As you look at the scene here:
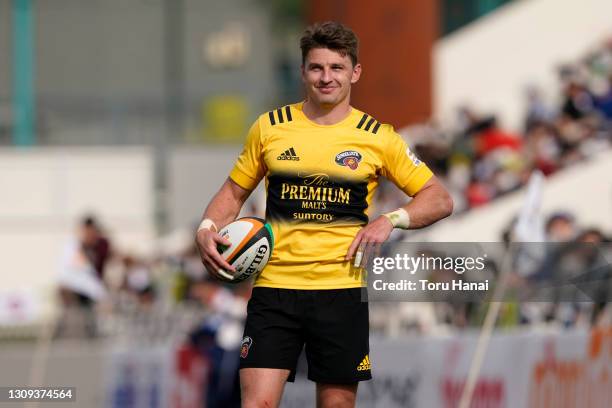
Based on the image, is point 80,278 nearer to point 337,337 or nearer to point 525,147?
point 525,147

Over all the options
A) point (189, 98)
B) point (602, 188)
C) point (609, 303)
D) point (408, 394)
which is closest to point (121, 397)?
point (408, 394)

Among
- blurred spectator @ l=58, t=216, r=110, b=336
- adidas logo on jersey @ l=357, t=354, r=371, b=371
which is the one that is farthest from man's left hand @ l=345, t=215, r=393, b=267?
blurred spectator @ l=58, t=216, r=110, b=336

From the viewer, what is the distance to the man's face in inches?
254

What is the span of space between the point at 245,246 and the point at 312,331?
19.7 inches

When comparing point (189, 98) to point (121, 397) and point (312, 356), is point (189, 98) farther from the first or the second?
point (312, 356)

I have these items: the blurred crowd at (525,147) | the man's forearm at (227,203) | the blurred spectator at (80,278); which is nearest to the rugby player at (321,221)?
the man's forearm at (227,203)

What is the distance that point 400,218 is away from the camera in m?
6.57

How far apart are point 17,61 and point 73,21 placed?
1777 millimetres

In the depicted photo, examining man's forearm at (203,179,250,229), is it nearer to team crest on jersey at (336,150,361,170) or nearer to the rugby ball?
the rugby ball

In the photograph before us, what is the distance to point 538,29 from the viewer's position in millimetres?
23344

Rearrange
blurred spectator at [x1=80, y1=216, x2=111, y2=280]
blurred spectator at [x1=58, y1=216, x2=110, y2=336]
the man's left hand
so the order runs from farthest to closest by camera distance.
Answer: blurred spectator at [x1=80, y1=216, x2=111, y2=280] < blurred spectator at [x1=58, y1=216, x2=110, y2=336] < the man's left hand

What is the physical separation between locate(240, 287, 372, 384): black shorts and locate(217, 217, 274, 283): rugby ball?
0.60ft

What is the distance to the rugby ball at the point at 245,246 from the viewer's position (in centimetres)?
646

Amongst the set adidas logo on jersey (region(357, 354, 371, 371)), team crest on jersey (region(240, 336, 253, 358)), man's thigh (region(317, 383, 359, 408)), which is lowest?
man's thigh (region(317, 383, 359, 408))
